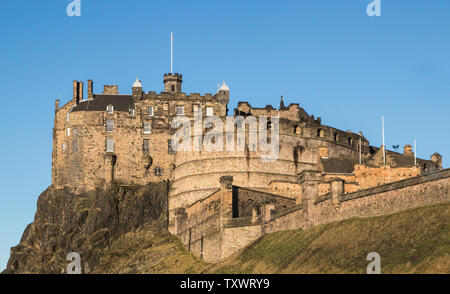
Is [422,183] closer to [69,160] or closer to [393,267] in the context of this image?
[393,267]

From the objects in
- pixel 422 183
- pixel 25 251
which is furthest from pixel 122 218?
→ pixel 422 183

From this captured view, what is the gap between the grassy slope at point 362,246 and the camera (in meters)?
44.1

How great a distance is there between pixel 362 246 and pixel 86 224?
4560cm

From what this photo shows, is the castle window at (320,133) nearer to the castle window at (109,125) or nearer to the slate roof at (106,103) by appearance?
the slate roof at (106,103)

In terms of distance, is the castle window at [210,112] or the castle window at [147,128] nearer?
the castle window at [210,112]

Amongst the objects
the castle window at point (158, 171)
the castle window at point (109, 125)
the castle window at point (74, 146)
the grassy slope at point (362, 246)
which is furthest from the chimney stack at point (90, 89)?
the grassy slope at point (362, 246)

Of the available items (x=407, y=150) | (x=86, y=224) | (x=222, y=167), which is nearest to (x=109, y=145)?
(x=86, y=224)

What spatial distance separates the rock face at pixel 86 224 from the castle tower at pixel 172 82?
1089 centimetres

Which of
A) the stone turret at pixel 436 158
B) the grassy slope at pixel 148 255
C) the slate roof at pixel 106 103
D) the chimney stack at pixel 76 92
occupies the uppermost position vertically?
the chimney stack at pixel 76 92

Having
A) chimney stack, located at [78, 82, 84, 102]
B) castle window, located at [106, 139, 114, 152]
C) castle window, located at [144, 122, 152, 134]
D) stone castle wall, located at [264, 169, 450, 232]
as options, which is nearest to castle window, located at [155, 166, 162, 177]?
castle window, located at [144, 122, 152, 134]

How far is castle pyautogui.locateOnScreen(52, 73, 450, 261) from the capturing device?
60.2 metres

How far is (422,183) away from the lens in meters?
48.8

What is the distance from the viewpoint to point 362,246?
49656 mm

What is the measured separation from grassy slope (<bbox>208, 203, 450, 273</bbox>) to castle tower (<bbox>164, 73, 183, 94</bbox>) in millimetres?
36029
